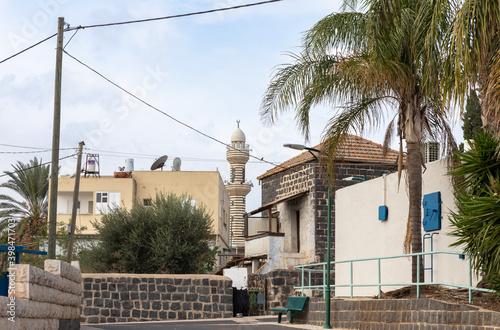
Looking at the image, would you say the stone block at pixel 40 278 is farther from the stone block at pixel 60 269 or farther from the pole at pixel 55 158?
the pole at pixel 55 158

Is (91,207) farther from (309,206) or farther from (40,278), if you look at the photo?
(40,278)

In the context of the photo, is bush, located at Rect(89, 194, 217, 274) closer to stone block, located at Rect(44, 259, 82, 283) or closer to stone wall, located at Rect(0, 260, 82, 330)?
stone wall, located at Rect(0, 260, 82, 330)

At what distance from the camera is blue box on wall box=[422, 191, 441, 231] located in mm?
18000

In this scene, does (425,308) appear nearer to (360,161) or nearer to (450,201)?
(450,201)

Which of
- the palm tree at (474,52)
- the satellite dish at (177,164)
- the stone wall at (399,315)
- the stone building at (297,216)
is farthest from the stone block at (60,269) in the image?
the satellite dish at (177,164)

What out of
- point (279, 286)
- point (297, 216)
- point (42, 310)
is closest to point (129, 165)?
point (297, 216)

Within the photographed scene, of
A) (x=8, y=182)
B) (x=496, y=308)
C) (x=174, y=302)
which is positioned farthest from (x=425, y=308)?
(x=8, y=182)

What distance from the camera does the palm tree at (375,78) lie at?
52.4 feet

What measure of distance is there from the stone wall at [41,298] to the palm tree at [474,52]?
312 inches

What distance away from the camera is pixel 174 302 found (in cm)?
2533

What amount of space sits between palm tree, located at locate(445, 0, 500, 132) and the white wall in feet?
15.5

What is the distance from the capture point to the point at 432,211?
18234 millimetres

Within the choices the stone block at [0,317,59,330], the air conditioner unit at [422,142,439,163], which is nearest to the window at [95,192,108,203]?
the air conditioner unit at [422,142,439,163]

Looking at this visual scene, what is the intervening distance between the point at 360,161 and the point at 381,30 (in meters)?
16.1
